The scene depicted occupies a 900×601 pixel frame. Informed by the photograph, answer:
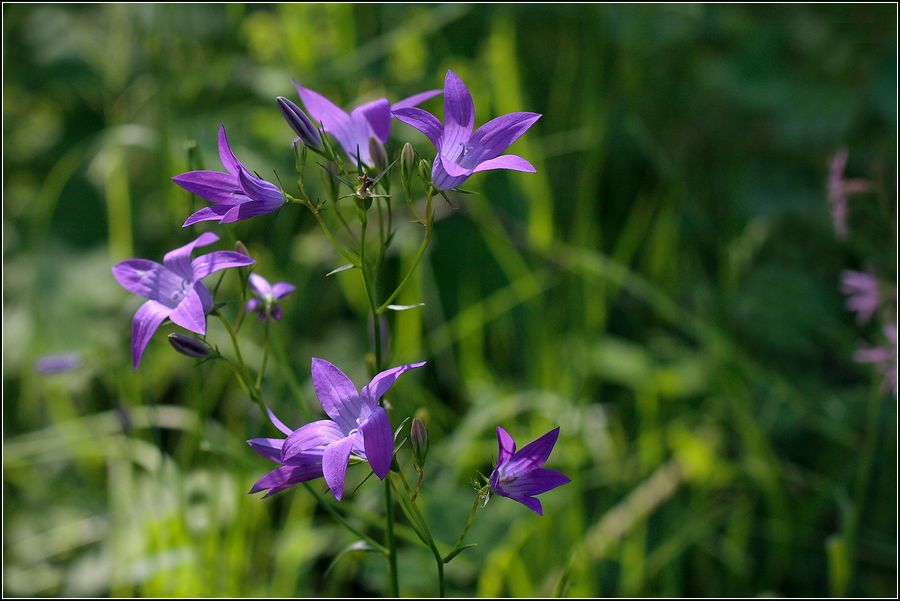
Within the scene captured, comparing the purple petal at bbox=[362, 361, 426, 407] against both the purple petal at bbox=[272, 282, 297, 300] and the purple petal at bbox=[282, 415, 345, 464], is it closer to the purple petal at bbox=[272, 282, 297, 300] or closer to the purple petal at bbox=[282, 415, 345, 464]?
the purple petal at bbox=[282, 415, 345, 464]

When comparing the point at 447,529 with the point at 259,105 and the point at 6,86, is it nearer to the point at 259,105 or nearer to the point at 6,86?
the point at 259,105

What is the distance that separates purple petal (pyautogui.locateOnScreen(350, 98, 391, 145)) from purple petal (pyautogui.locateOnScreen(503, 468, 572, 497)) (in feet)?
1.17

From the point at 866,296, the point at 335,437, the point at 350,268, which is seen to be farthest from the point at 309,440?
the point at 866,296

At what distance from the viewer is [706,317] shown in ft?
5.68

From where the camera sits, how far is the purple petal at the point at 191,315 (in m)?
0.67

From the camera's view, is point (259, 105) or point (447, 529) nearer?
point (447, 529)

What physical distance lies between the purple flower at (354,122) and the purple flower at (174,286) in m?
0.17

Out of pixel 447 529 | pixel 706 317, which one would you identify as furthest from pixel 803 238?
pixel 447 529

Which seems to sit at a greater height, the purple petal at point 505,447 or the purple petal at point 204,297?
the purple petal at point 204,297

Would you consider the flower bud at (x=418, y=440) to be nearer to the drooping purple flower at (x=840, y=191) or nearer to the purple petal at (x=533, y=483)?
the purple petal at (x=533, y=483)

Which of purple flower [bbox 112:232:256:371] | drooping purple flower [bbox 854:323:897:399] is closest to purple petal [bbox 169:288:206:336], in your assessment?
purple flower [bbox 112:232:256:371]

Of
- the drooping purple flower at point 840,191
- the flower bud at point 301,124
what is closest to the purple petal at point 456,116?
the flower bud at point 301,124

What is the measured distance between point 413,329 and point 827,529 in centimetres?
93

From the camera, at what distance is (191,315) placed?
68 cm
